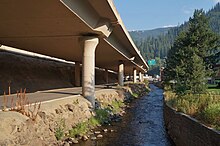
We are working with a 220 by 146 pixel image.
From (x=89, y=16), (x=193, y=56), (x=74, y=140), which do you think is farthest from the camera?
(x=193, y=56)

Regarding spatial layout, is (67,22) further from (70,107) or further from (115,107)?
(115,107)

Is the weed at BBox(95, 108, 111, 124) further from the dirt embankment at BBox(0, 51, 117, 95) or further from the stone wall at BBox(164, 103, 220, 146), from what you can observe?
the dirt embankment at BBox(0, 51, 117, 95)

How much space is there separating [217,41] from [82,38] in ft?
131

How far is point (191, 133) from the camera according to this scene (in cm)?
1076

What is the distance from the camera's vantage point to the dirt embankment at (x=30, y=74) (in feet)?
108

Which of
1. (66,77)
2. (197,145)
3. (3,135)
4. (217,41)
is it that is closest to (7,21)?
(3,135)

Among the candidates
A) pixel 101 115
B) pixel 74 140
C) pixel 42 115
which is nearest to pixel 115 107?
pixel 101 115

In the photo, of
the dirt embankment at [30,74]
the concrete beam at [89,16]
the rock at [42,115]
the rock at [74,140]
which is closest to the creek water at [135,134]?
the rock at [74,140]

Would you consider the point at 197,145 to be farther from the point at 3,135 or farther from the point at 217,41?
the point at 217,41

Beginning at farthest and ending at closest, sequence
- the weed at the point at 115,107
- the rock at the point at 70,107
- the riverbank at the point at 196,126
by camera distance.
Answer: the weed at the point at 115,107
the rock at the point at 70,107
the riverbank at the point at 196,126

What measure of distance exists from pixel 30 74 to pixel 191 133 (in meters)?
31.8

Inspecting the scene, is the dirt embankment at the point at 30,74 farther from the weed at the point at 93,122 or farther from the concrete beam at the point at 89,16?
the concrete beam at the point at 89,16

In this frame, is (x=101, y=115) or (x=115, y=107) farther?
(x=115, y=107)

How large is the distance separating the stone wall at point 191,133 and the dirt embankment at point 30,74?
1956cm
